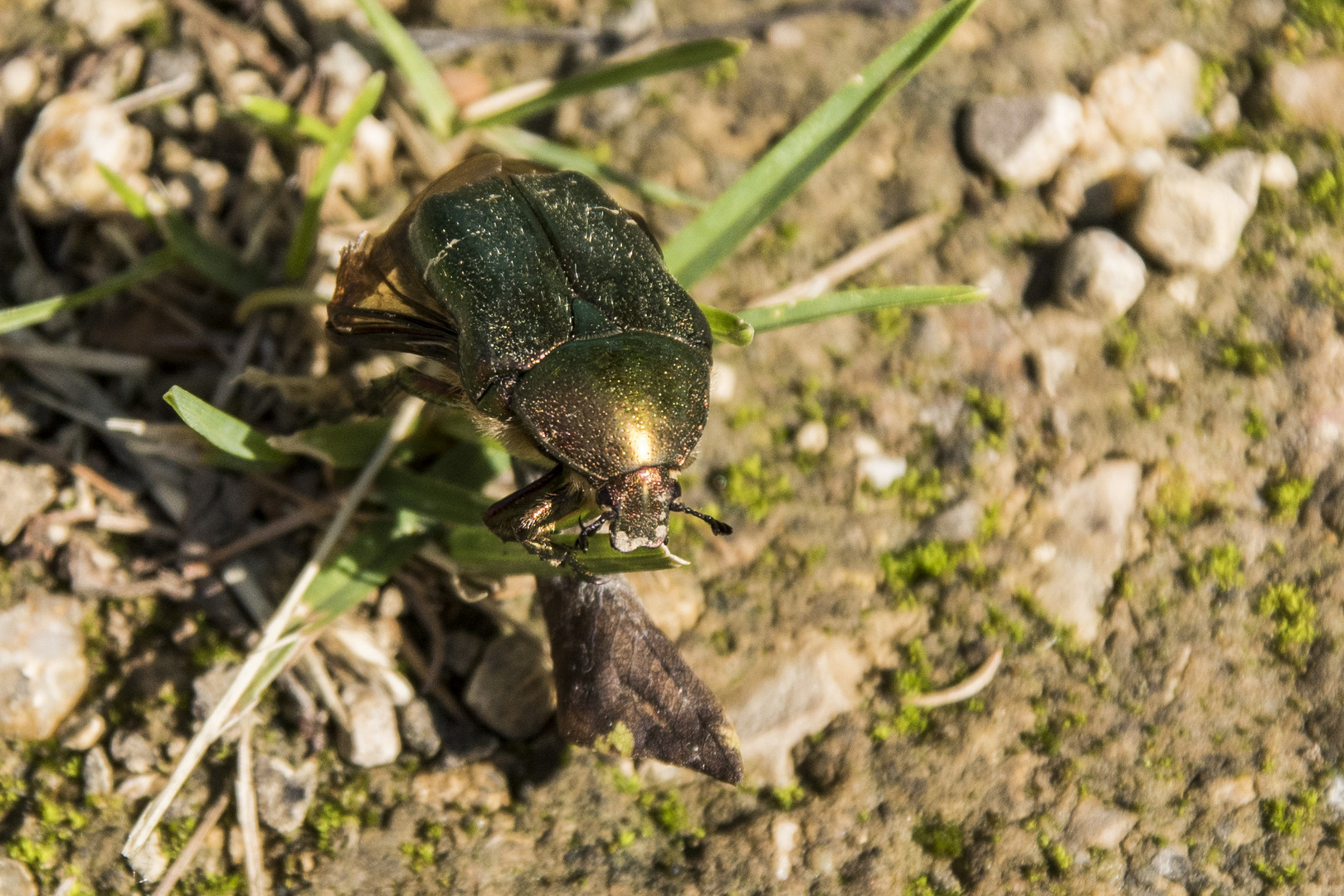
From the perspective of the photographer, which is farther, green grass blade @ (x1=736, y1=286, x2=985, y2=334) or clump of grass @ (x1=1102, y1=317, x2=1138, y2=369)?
clump of grass @ (x1=1102, y1=317, x2=1138, y2=369)

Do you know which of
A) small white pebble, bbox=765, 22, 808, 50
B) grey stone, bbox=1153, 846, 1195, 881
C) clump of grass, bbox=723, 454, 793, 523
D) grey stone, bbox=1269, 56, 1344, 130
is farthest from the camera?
small white pebble, bbox=765, 22, 808, 50

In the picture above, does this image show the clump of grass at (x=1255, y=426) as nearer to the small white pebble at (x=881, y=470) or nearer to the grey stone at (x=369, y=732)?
the small white pebble at (x=881, y=470)

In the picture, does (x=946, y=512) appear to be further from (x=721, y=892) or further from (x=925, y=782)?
(x=721, y=892)

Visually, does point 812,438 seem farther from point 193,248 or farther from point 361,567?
point 193,248

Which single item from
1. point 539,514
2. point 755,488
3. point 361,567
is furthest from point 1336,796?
point 361,567

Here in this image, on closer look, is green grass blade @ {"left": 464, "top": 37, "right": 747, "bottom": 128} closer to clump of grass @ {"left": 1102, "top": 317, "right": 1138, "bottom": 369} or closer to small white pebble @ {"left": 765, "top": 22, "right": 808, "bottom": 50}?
small white pebble @ {"left": 765, "top": 22, "right": 808, "bottom": 50}

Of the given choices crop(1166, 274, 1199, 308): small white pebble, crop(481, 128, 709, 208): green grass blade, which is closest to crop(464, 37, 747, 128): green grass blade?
crop(481, 128, 709, 208): green grass blade
